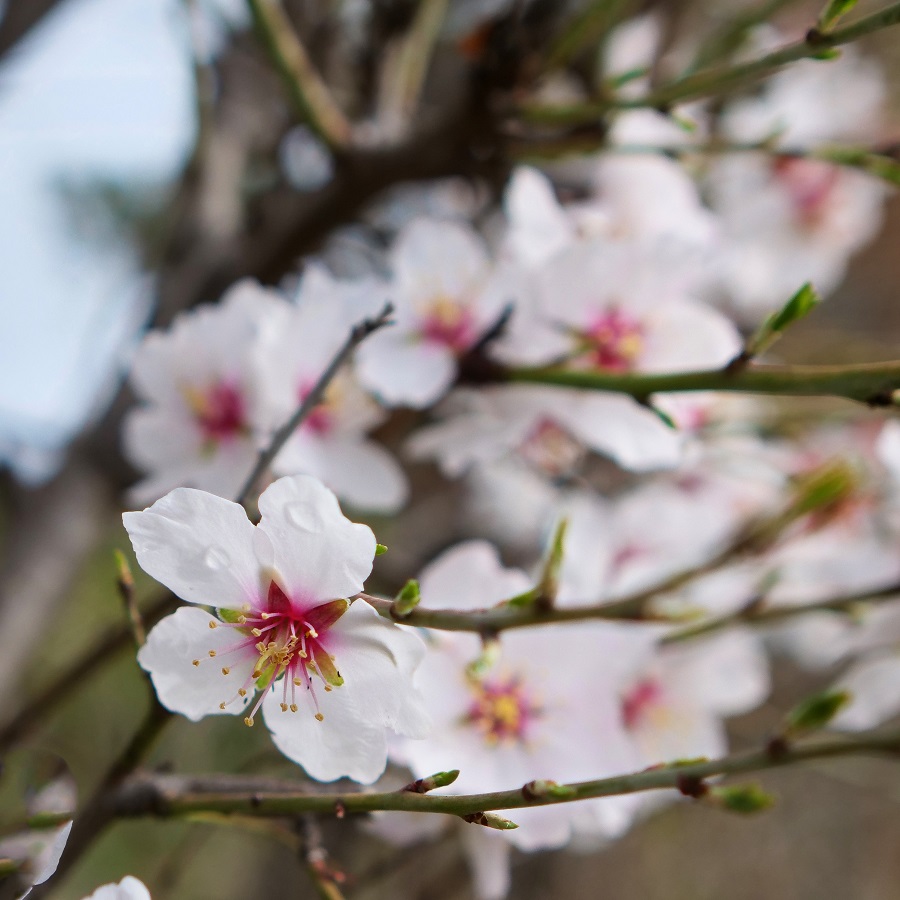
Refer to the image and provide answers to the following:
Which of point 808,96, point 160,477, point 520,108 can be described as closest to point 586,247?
point 520,108

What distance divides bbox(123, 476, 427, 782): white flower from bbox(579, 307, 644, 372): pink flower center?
39 centimetres

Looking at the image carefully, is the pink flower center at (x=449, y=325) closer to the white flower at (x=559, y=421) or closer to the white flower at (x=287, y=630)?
the white flower at (x=559, y=421)

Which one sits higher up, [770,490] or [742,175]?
[742,175]

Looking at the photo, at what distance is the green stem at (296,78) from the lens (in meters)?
0.74

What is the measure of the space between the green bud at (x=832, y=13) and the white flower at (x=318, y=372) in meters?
0.34

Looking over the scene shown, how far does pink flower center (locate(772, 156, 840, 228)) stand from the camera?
137cm

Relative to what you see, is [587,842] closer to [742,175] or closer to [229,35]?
[742,175]

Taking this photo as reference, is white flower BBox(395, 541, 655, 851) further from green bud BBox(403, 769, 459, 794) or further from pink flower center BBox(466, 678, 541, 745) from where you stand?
green bud BBox(403, 769, 459, 794)

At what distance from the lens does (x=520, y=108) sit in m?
0.83

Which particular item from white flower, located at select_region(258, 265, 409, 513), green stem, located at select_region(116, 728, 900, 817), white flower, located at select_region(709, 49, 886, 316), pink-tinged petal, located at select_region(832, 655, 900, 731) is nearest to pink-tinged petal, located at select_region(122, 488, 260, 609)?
green stem, located at select_region(116, 728, 900, 817)

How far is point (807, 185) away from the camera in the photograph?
4.53ft

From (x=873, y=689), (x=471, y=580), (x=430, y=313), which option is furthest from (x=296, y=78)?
(x=873, y=689)

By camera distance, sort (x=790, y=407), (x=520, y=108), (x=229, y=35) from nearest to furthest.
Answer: (x=520, y=108) → (x=790, y=407) → (x=229, y=35)

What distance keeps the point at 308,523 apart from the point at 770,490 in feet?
2.76
